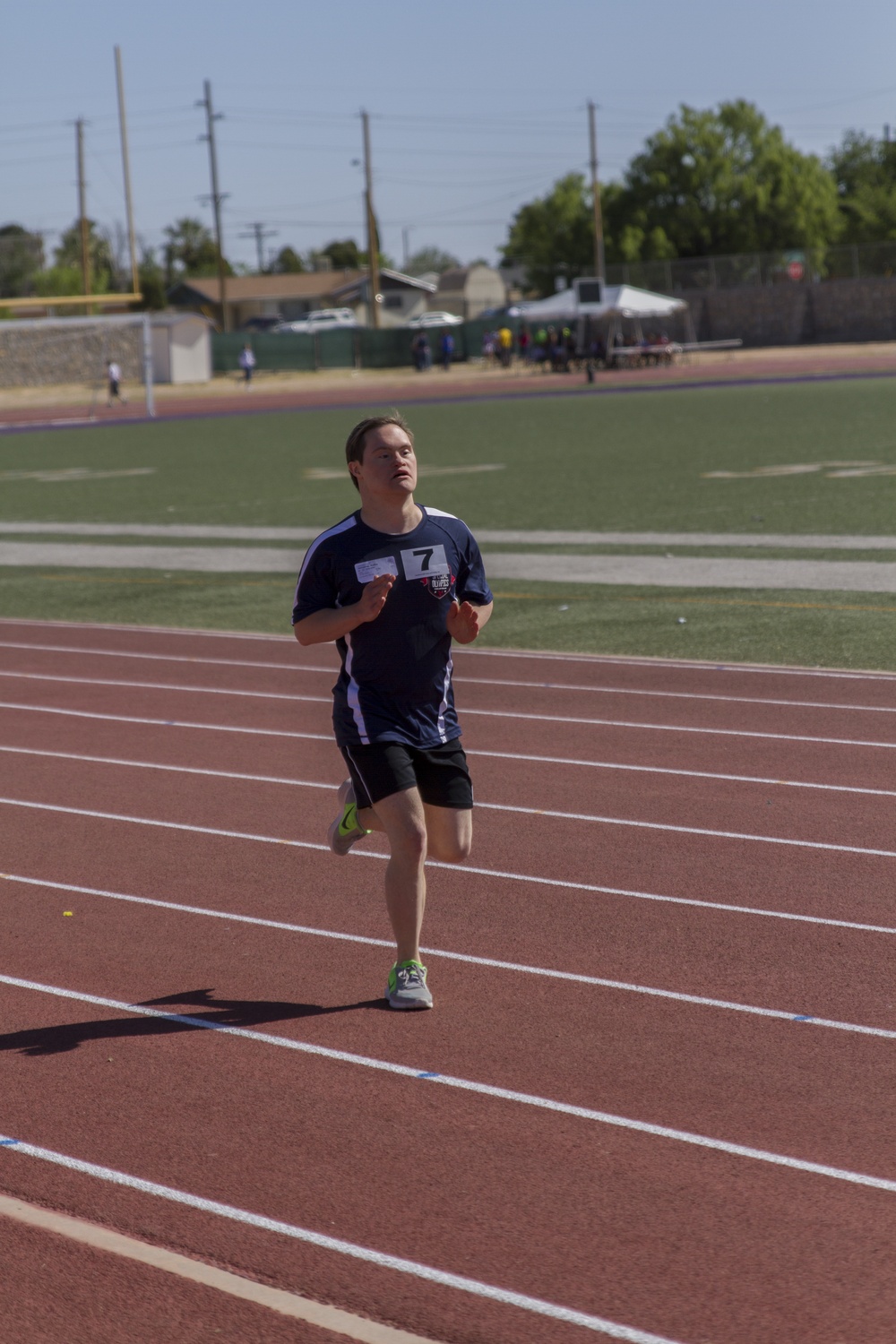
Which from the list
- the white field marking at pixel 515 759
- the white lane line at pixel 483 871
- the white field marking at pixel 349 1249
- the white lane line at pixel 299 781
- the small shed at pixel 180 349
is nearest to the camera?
the white field marking at pixel 349 1249

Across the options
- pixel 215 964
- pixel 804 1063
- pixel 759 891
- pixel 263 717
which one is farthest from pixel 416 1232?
pixel 263 717

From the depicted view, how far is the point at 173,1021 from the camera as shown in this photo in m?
5.16

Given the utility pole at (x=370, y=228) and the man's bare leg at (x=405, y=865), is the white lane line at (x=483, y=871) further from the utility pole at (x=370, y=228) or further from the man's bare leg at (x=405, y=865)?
the utility pole at (x=370, y=228)

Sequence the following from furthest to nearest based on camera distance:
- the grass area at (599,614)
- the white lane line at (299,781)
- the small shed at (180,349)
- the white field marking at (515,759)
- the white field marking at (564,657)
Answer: the small shed at (180,349), the grass area at (599,614), the white field marking at (564,657), the white field marking at (515,759), the white lane line at (299,781)

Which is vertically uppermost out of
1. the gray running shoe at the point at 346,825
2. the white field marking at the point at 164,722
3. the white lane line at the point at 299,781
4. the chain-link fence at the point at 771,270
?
the chain-link fence at the point at 771,270

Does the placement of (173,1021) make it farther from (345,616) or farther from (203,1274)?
(203,1274)

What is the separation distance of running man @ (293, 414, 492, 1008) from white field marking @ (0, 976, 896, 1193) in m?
0.41

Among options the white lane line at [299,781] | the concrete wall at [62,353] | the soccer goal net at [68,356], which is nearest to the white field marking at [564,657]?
the white lane line at [299,781]

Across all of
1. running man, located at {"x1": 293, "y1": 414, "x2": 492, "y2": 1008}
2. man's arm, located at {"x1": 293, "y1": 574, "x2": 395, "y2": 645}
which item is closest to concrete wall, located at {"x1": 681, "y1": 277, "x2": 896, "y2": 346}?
running man, located at {"x1": 293, "y1": 414, "x2": 492, "y2": 1008}

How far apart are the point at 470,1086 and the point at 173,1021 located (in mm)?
1102

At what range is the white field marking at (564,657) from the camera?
10.2 meters

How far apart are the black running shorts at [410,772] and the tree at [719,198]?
10377 cm

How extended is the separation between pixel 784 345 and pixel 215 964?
73.5m

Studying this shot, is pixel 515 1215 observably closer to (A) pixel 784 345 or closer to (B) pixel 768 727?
(B) pixel 768 727
